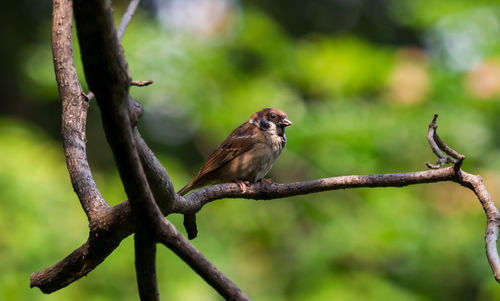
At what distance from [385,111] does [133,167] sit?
5.11 meters

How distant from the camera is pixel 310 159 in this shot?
21.2 feet

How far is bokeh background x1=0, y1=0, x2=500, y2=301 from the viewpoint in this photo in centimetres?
546

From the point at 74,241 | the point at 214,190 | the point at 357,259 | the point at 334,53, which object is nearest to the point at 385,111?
the point at 334,53

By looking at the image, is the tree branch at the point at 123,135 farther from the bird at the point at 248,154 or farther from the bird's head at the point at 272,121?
the bird's head at the point at 272,121

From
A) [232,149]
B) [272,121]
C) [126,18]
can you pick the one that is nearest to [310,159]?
[272,121]

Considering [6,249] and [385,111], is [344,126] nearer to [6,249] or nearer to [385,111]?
[385,111]

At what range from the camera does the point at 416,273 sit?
610 centimetres

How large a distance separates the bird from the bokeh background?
826 mm

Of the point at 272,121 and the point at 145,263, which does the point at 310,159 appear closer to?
the point at 272,121

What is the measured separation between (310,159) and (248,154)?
161 centimetres

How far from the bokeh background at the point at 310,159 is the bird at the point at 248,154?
826mm

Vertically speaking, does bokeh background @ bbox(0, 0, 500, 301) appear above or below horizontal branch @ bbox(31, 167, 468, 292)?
above

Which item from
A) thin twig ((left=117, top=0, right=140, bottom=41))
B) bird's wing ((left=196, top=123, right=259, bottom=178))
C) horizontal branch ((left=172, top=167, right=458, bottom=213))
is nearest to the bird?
bird's wing ((left=196, top=123, right=259, bottom=178))

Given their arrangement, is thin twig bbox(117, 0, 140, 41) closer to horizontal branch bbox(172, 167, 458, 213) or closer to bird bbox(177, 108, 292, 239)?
horizontal branch bbox(172, 167, 458, 213)
